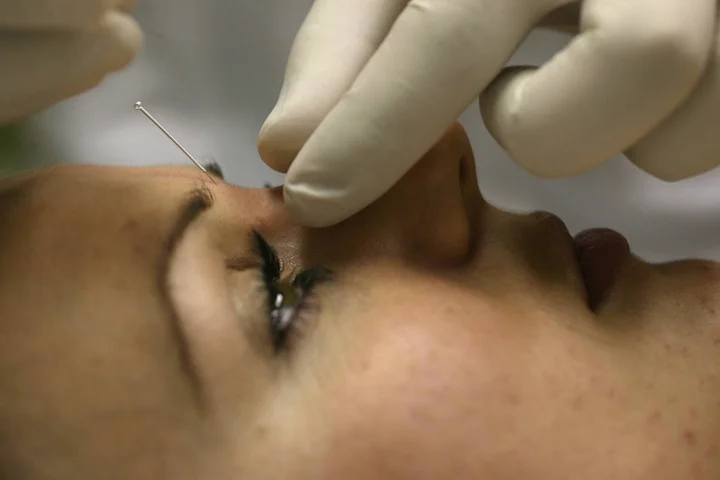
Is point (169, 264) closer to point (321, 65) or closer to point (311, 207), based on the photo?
point (311, 207)

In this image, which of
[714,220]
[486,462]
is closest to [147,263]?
[486,462]

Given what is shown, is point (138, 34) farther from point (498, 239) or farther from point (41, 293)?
point (498, 239)

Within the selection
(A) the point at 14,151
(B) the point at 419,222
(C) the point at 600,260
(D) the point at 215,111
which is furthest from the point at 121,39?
(D) the point at 215,111

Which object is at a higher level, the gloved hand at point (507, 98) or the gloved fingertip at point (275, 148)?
the gloved hand at point (507, 98)

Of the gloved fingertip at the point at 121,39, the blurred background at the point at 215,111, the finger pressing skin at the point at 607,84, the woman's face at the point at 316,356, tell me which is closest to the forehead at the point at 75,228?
the woman's face at the point at 316,356

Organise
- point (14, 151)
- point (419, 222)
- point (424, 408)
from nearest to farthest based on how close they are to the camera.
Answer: point (424, 408) < point (419, 222) < point (14, 151)

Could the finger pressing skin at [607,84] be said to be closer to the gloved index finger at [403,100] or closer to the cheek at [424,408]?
the gloved index finger at [403,100]

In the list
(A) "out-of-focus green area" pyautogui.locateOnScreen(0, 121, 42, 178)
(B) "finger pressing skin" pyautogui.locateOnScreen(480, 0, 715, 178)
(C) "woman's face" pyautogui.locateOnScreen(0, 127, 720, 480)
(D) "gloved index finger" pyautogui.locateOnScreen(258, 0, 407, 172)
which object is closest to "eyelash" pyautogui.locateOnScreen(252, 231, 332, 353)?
(C) "woman's face" pyautogui.locateOnScreen(0, 127, 720, 480)
